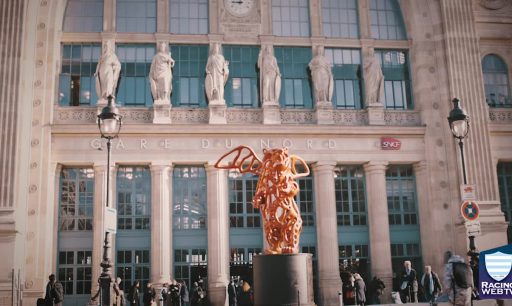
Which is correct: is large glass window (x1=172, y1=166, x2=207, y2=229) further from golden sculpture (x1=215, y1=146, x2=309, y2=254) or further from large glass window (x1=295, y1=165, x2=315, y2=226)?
golden sculpture (x1=215, y1=146, x2=309, y2=254)

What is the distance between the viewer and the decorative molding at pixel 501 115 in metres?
28.7

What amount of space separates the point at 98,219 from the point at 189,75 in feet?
26.6

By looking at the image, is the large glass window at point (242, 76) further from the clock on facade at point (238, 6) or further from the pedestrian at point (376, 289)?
the pedestrian at point (376, 289)

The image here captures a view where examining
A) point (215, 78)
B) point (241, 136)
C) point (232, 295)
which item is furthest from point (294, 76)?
point (232, 295)

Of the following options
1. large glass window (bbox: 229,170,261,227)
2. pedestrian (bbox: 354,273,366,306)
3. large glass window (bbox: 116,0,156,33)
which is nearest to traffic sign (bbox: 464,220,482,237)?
pedestrian (bbox: 354,273,366,306)

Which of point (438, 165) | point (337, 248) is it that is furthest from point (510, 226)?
point (337, 248)

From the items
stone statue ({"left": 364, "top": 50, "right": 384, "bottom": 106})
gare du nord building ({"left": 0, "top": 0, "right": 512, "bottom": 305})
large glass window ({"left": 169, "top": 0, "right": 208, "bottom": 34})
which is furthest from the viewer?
large glass window ({"left": 169, "top": 0, "right": 208, "bottom": 34})

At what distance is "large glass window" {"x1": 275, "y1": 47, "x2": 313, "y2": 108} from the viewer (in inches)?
1134

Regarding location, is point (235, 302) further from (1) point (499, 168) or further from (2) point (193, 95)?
(1) point (499, 168)

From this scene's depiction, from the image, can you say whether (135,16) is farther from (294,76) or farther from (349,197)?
(349,197)

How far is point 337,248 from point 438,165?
249 inches

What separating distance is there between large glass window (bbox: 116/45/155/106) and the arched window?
16.8 metres

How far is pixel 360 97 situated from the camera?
29344 mm

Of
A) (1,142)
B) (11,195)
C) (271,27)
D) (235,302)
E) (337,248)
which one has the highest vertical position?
(271,27)
